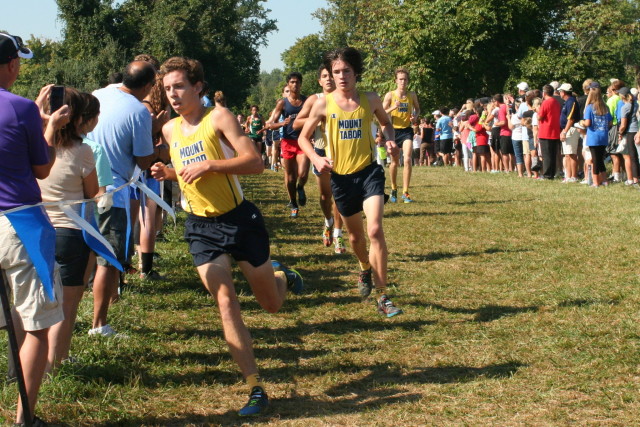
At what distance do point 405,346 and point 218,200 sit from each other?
192cm

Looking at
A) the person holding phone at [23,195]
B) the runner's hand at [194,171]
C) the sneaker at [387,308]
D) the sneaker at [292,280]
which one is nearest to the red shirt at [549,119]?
the sneaker at [387,308]

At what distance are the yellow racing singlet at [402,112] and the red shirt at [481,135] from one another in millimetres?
10260

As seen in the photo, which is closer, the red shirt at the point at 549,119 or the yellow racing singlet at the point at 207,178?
the yellow racing singlet at the point at 207,178

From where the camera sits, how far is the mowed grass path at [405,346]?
4875 mm

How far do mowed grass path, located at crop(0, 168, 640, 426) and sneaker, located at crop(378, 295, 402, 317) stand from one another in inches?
3.0

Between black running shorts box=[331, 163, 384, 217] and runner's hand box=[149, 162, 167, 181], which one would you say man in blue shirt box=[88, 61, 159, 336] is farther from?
black running shorts box=[331, 163, 384, 217]

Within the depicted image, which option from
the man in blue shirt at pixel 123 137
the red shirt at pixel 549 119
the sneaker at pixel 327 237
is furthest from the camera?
the red shirt at pixel 549 119

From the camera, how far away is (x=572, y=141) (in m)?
18.8

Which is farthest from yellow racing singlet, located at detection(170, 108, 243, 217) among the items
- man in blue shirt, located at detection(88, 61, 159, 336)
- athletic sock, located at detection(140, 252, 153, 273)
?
athletic sock, located at detection(140, 252, 153, 273)

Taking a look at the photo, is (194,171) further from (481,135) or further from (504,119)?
(481,135)

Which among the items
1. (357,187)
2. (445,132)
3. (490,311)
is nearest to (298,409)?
(490,311)

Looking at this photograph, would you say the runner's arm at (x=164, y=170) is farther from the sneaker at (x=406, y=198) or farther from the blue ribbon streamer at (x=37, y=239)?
the sneaker at (x=406, y=198)

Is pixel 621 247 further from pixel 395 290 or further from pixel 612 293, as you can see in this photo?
pixel 395 290

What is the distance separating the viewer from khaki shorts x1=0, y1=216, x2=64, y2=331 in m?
4.11
